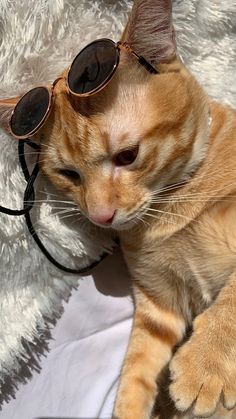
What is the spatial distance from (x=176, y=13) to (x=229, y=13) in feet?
0.40

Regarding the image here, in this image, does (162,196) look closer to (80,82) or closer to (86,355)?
(80,82)

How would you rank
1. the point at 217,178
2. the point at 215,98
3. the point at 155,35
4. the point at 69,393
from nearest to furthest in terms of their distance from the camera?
the point at 155,35, the point at 217,178, the point at 69,393, the point at 215,98

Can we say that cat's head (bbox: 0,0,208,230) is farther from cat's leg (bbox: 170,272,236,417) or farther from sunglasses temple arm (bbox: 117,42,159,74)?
cat's leg (bbox: 170,272,236,417)

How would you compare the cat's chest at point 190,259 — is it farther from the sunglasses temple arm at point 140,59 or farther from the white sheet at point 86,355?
the sunglasses temple arm at point 140,59

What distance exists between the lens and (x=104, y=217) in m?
0.89

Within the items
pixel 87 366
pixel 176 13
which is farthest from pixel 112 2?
pixel 87 366

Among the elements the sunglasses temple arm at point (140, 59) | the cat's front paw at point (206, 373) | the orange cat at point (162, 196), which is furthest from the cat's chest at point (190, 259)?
the sunglasses temple arm at point (140, 59)

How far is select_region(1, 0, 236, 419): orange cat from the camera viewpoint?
0.86 metres

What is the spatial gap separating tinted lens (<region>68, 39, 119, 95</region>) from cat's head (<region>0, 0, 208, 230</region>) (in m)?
0.05

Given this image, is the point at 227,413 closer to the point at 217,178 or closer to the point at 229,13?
the point at 217,178

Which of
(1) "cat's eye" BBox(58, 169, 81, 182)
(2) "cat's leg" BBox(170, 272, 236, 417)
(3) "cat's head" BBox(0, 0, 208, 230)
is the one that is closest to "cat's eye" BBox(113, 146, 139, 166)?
(3) "cat's head" BBox(0, 0, 208, 230)

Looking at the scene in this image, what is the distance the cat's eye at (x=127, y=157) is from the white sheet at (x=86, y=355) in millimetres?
333

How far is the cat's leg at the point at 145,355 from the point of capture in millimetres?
989

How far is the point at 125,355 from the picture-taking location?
1.07 meters
